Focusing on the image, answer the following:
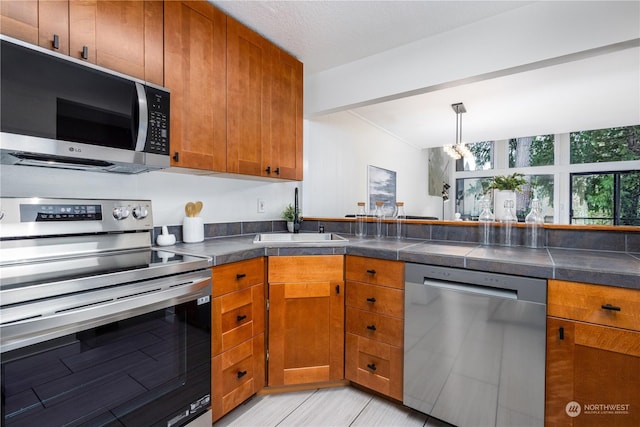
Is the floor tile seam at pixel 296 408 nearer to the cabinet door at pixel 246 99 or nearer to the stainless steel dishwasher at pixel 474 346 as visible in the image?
the stainless steel dishwasher at pixel 474 346

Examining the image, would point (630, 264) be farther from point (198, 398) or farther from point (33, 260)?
point (33, 260)

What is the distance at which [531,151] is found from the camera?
5.90 metres

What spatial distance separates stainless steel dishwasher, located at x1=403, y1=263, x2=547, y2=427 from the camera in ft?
4.16

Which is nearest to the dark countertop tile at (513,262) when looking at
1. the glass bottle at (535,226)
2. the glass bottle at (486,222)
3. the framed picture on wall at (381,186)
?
the glass bottle at (535,226)

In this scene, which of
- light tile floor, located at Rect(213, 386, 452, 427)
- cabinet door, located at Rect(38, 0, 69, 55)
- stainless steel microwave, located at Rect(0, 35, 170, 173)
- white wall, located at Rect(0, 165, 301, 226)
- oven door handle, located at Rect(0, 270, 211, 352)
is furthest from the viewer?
light tile floor, located at Rect(213, 386, 452, 427)

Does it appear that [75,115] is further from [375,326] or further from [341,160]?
[341,160]

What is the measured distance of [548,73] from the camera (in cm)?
291

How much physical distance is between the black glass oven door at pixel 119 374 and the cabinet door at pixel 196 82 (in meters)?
0.86

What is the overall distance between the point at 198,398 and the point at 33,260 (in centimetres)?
91

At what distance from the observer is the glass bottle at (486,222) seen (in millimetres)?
1899

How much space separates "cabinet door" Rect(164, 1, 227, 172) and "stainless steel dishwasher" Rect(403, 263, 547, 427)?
53.4 inches

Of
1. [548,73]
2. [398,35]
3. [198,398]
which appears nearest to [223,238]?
[198,398]

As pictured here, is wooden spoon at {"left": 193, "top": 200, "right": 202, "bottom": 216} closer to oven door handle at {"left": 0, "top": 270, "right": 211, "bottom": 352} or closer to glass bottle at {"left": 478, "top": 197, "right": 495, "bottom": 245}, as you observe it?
oven door handle at {"left": 0, "top": 270, "right": 211, "bottom": 352}

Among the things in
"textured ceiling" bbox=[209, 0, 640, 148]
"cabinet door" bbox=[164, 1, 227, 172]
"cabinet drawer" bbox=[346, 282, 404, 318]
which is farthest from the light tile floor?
"textured ceiling" bbox=[209, 0, 640, 148]
